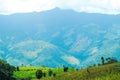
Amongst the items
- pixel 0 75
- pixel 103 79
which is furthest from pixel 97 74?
pixel 0 75

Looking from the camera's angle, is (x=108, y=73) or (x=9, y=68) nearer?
(x=108, y=73)

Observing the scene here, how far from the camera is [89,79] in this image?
133m

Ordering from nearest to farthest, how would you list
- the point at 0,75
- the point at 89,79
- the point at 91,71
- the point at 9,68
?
1. the point at 89,79
2. the point at 91,71
3. the point at 0,75
4. the point at 9,68

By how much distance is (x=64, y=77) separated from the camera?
6112 inches

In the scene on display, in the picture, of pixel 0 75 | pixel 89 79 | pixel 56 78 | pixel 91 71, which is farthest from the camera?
pixel 0 75

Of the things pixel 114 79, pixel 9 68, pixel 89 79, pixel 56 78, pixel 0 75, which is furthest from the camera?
pixel 9 68

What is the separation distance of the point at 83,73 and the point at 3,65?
5428 centimetres

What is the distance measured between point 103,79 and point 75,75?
30.2 m

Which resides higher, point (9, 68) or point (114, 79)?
point (9, 68)

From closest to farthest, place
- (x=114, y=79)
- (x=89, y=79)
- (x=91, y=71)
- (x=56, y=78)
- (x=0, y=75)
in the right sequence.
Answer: (x=114, y=79)
(x=89, y=79)
(x=91, y=71)
(x=56, y=78)
(x=0, y=75)

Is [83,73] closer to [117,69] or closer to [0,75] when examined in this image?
[117,69]

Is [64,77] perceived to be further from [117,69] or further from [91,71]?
[117,69]

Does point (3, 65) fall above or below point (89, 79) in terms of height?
above

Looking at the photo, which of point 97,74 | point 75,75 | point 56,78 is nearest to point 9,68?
point 56,78
